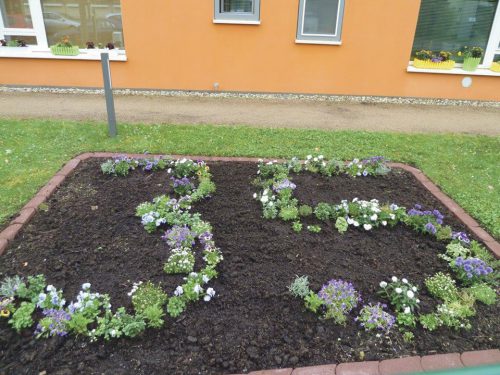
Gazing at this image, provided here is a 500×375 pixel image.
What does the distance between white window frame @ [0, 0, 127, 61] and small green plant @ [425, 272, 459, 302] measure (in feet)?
23.4

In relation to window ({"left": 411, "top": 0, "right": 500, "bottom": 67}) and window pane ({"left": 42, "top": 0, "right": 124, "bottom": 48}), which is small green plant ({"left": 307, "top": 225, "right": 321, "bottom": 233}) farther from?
window pane ({"left": 42, "top": 0, "right": 124, "bottom": 48})

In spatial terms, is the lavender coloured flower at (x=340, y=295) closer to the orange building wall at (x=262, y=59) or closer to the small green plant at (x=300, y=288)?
the small green plant at (x=300, y=288)

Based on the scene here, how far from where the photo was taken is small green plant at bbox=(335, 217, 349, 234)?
144 inches

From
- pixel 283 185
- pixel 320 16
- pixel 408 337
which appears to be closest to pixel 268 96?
pixel 320 16

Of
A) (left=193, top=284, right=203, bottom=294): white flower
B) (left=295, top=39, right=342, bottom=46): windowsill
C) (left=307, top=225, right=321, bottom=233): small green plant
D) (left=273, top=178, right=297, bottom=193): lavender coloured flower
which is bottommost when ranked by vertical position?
(left=193, top=284, right=203, bottom=294): white flower

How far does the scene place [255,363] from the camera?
93.7 inches

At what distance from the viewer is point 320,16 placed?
7.86m

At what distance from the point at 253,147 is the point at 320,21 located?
3.84 metres

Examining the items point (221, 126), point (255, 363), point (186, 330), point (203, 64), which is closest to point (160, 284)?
point (186, 330)

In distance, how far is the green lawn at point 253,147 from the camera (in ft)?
14.8

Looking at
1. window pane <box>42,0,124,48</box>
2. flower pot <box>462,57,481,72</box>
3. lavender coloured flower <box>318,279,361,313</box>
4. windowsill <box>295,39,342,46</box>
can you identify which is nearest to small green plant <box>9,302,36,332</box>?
lavender coloured flower <box>318,279,361,313</box>

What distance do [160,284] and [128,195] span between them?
1517 mm

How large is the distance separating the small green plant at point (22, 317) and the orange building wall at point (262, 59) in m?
6.34

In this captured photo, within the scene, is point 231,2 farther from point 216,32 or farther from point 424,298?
point 424,298
